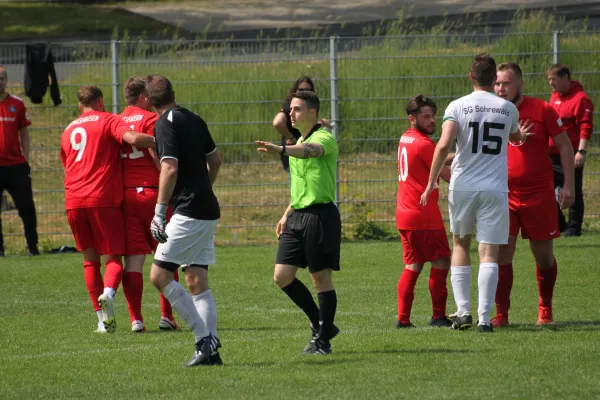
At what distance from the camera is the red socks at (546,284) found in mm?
9047

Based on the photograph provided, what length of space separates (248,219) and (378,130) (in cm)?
236

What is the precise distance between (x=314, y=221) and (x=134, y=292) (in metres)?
2.42

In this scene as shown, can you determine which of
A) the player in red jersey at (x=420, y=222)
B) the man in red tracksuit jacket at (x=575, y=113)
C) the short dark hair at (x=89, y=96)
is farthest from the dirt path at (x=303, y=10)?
the player in red jersey at (x=420, y=222)

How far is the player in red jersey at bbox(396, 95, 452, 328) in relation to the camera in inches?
355

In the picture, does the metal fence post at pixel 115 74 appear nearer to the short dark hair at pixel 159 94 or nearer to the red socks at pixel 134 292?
the red socks at pixel 134 292

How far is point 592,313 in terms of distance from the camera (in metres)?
9.48

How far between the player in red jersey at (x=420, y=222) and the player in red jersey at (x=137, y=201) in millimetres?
1986

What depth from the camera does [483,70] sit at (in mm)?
8312

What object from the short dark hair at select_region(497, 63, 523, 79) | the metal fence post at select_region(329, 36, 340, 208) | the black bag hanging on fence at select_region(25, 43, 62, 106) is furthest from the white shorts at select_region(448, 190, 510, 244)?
the black bag hanging on fence at select_region(25, 43, 62, 106)

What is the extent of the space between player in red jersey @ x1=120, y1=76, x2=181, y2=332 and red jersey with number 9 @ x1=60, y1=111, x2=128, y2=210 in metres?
0.09

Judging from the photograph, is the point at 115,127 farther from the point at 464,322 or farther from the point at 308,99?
the point at 464,322

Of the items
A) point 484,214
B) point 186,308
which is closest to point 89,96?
point 186,308

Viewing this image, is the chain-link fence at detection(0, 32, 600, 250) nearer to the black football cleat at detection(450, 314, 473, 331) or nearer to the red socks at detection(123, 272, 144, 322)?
the red socks at detection(123, 272, 144, 322)

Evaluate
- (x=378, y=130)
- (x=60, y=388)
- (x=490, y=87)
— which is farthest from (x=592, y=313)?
(x=378, y=130)
